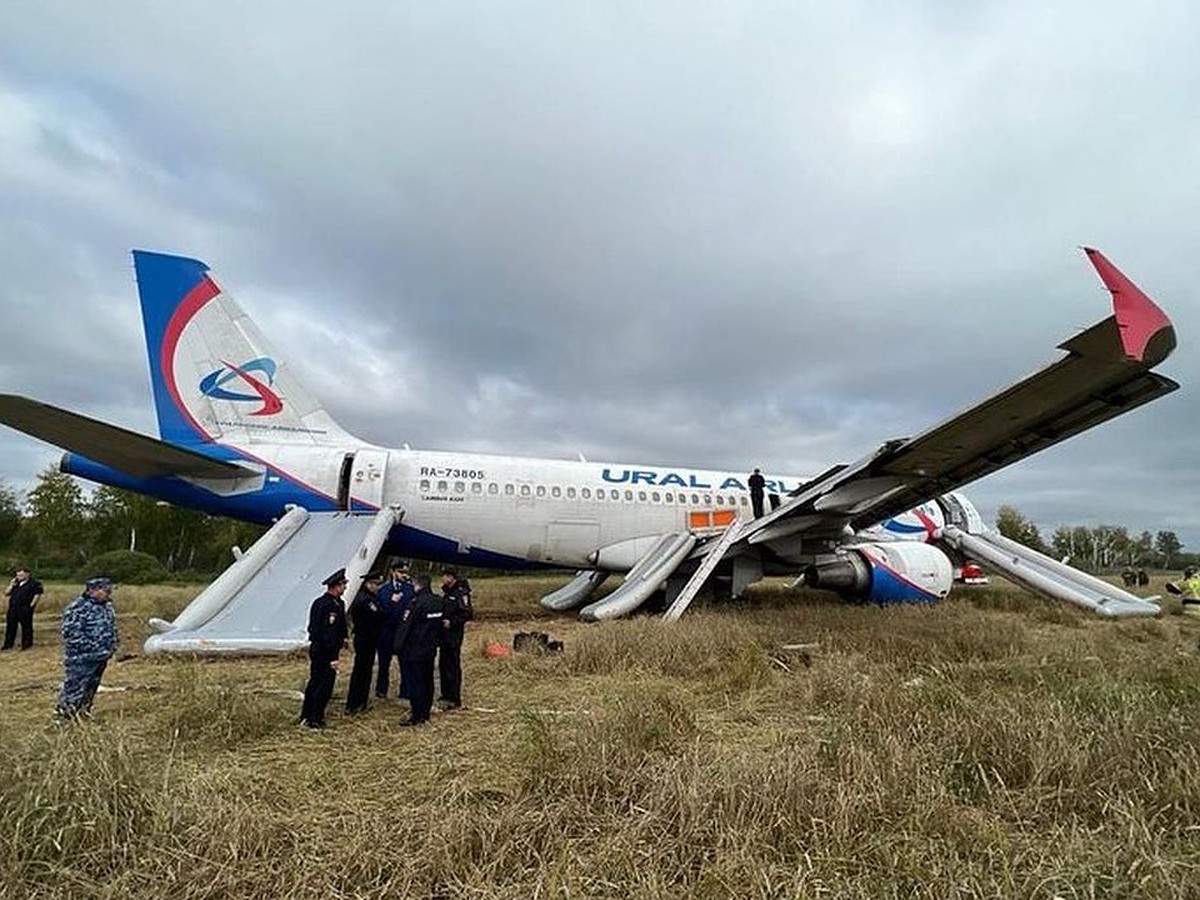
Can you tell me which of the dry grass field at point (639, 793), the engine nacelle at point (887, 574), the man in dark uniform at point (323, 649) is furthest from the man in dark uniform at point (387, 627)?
the engine nacelle at point (887, 574)

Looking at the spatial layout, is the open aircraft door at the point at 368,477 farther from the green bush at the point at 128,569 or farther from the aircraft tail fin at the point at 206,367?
the green bush at the point at 128,569

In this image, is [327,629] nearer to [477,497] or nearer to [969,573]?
[477,497]

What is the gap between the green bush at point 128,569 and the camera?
34969 millimetres

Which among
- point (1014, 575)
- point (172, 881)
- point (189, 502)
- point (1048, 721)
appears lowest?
point (172, 881)

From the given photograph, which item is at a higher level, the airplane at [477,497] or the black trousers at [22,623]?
the airplane at [477,497]

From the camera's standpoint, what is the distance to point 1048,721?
15.5ft

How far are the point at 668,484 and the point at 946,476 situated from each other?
254 inches

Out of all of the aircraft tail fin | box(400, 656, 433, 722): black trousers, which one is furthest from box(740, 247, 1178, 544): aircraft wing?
the aircraft tail fin

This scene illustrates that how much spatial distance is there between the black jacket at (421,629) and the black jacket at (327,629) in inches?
22.1

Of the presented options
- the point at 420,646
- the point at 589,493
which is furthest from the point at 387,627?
the point at 589,493

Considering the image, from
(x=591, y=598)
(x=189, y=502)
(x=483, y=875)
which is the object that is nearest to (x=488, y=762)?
(x=483, y=875)

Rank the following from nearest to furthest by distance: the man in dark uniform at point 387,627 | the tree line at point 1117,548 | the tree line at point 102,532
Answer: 1. the man in dark uniform at point 387,627
2. the tree line at point 102,532
3. the tree line at point 1117,548

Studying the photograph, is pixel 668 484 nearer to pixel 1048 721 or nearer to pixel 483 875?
pixel 1048 721

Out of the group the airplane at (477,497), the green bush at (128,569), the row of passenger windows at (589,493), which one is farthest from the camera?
the green bush at (128,569)
